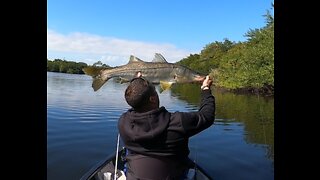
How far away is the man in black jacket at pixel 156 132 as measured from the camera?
353 cm

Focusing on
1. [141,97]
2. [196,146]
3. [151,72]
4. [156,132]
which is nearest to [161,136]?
[156,132]

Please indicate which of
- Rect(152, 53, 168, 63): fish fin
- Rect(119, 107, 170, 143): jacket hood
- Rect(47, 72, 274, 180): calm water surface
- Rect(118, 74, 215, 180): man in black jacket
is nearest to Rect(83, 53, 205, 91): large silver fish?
Rect(152, 53, 168, 63): fish fin

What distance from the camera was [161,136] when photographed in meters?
3.54

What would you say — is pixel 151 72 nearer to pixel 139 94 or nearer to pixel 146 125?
pixel 139 94

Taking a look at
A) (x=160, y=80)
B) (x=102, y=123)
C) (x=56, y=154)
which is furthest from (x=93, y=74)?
(x=102, y=123)

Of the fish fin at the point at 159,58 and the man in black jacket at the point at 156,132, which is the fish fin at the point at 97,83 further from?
the man in black jacket at the point at 156,132

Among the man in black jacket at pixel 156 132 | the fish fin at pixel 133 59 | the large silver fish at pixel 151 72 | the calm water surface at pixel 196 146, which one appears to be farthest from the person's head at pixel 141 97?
the calm water surface at pixel 196 146

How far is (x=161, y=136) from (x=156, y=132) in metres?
0.06

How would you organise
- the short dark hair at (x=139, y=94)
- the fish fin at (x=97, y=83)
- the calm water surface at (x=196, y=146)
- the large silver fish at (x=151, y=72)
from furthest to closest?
the calm water surface at (x=196, y=146), the fish fin at (x=97, y=83), the large silver fish at (x=151, y=72), the short dark hair at (x=139, y=94)
